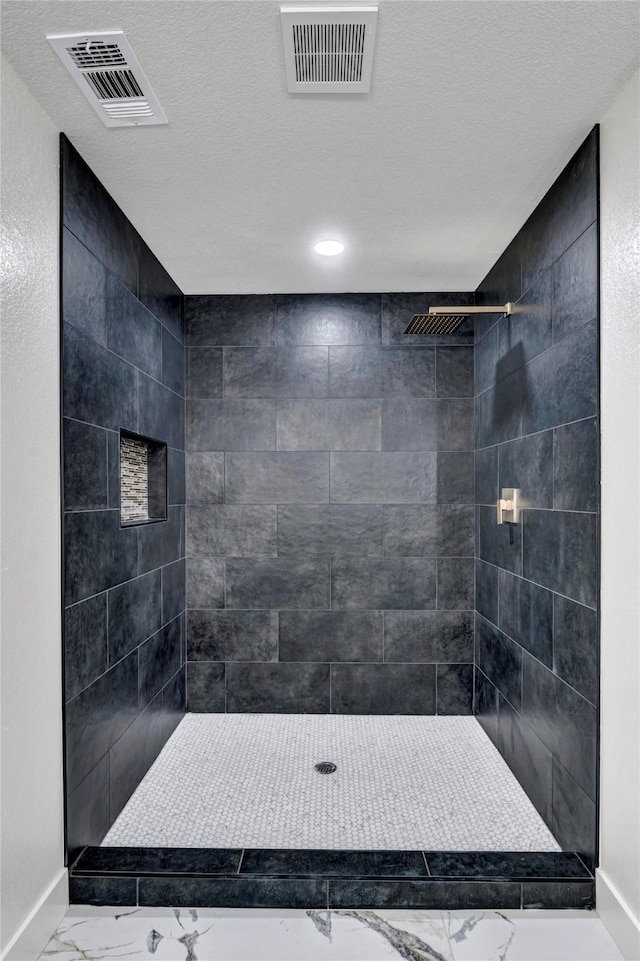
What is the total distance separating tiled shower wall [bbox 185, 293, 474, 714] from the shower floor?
34cm

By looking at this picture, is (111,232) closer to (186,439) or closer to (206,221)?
(206,221)

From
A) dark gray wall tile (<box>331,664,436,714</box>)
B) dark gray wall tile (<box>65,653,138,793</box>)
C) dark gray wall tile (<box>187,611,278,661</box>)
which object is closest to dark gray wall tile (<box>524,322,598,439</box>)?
dark gray wall tile (<box>331,664,436,714</box>)

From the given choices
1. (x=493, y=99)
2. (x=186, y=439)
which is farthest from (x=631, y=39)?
(x=186, y=439)

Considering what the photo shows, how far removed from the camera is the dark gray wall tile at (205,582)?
3482mm

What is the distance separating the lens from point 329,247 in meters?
2.84

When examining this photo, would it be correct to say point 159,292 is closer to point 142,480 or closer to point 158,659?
point 142,480

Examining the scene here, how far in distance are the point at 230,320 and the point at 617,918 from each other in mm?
3245

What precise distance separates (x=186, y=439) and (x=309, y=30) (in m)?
2.35

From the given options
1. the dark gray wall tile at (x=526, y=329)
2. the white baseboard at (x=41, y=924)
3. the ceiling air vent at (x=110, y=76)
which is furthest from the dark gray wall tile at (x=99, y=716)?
the dark gray wall tile at (x=526, y=329)

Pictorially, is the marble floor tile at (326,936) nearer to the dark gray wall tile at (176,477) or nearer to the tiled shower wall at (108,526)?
the tiled shower wall at (108,526)

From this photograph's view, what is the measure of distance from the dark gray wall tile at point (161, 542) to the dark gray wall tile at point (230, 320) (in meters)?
1.06

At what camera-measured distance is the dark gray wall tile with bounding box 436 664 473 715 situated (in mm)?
3436

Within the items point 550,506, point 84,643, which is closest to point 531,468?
point 550,506

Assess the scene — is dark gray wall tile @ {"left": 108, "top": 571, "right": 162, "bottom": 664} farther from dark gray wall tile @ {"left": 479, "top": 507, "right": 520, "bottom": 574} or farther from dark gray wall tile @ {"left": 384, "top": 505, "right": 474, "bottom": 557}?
dark gray wall tile @ {"left": 479, "top": 507, "right": 520, "bottom": 574}
